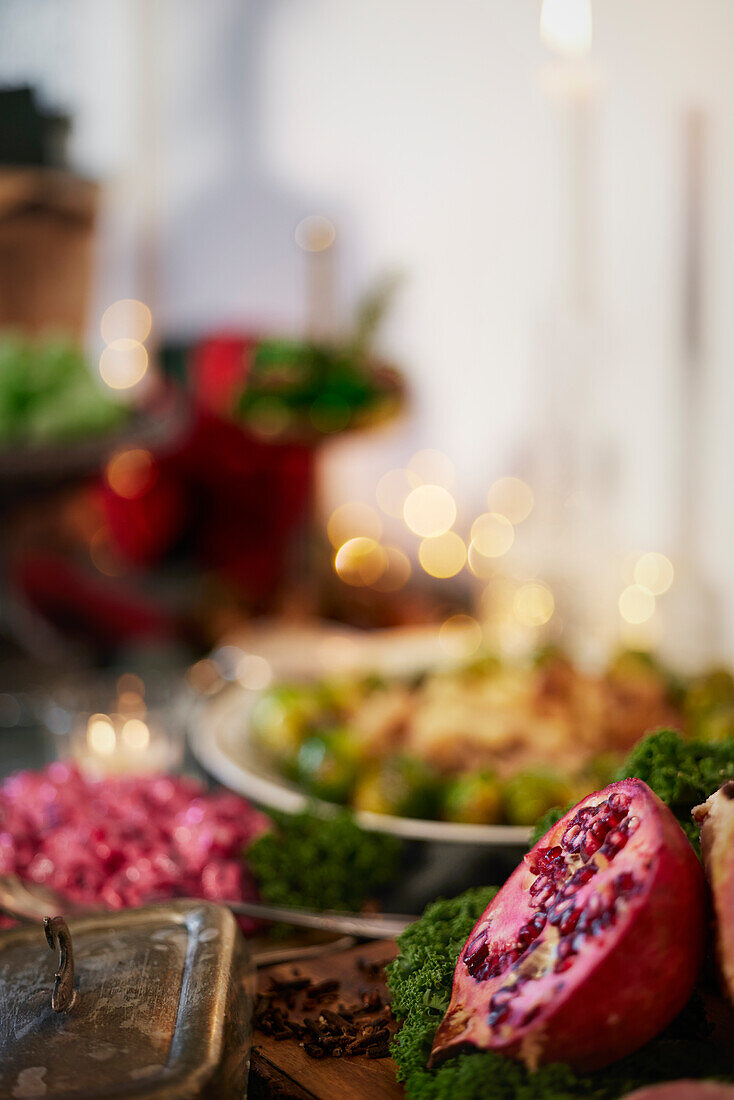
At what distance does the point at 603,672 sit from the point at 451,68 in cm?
191

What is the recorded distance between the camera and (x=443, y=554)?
328 cm

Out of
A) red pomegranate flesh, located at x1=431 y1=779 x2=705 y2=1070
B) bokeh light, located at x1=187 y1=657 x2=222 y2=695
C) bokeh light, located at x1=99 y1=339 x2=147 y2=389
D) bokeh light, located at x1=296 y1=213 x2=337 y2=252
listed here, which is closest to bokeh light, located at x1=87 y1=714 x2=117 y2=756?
bokeh light, located at x1=187 y1=657 x2=222 y2=695

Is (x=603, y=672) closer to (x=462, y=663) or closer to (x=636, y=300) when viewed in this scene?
(x=462, y=663)

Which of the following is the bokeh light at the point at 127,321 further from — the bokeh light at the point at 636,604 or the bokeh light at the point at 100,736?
the bokeh light at the point at 100,736

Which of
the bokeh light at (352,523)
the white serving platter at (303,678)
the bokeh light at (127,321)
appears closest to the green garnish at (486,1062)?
the white serving platter at (303,678)

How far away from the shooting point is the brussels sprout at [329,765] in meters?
1.56

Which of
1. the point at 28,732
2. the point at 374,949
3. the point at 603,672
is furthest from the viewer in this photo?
the point at 28,732

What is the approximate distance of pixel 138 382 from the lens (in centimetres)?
466

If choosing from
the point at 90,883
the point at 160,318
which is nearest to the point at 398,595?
the point at 90,883

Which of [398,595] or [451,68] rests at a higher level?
[451,68]

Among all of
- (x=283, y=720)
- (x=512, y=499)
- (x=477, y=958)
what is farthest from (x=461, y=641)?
(x=477, y=958)

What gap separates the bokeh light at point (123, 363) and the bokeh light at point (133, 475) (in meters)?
1.33

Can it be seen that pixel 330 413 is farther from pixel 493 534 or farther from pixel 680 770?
pixel 680 770

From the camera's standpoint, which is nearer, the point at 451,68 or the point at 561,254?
the point at 561,254
